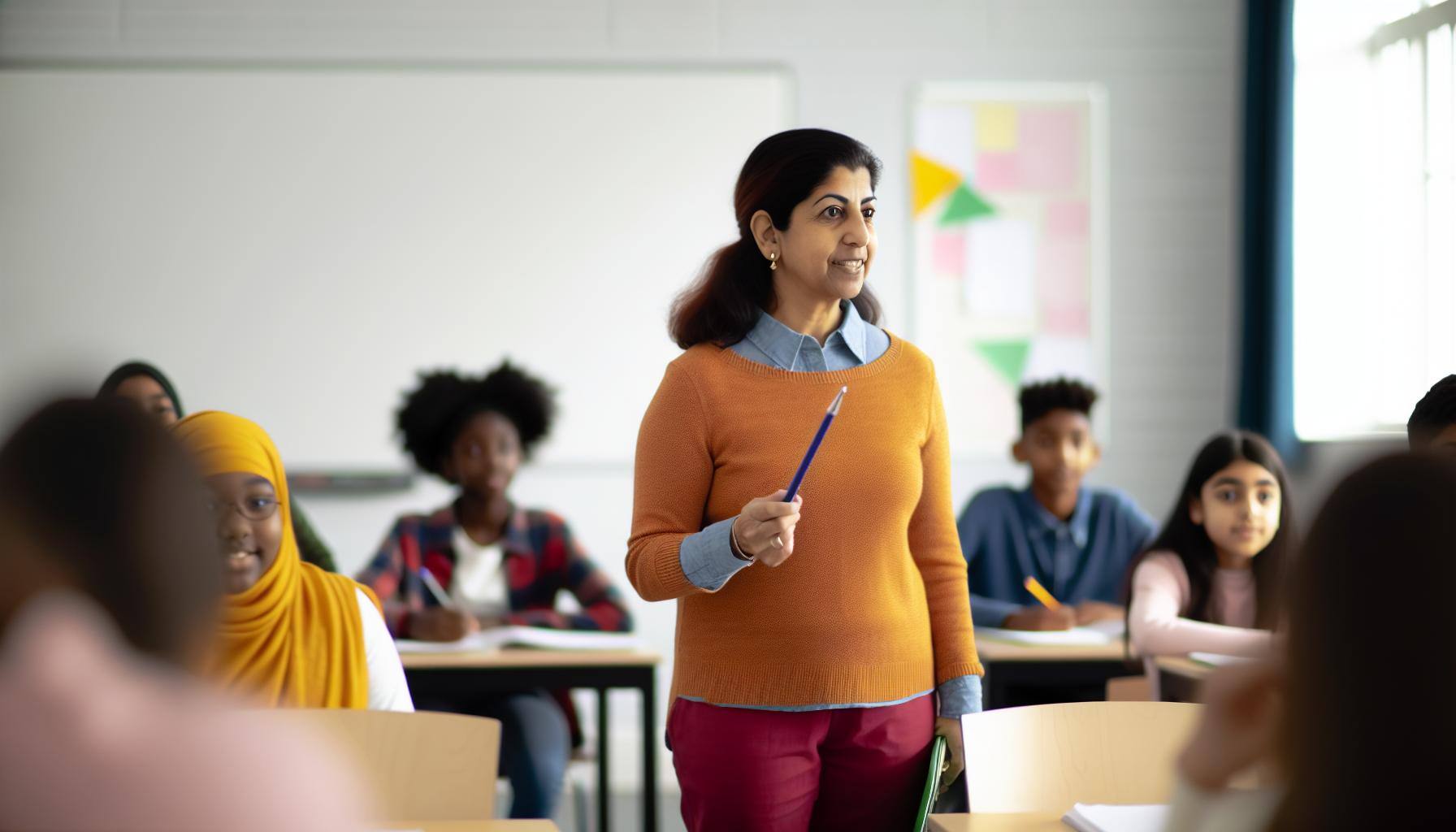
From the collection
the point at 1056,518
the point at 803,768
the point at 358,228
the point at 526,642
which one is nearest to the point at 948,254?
the point at 1056,518

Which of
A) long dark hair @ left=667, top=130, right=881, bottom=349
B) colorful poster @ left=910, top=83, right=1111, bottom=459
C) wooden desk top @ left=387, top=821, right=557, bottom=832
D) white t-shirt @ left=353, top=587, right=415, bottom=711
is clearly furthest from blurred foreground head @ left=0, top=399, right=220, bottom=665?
colorful poster @ left=910, top=83, right=1111, bottom=459

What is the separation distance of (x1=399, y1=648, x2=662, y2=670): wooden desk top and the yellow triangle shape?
246 cm

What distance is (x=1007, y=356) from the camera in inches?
191

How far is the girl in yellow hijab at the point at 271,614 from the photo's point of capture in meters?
1.95

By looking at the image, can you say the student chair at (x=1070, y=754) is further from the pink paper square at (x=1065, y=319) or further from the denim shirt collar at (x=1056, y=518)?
the pink paper square at (x=1065, y=319)

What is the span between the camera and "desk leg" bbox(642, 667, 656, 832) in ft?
9.54

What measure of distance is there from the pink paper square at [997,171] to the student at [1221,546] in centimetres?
212

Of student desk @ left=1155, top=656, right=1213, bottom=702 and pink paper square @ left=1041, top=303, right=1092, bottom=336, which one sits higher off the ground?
pink paper square @ left=1041, top=303, right=1092, bottom=336

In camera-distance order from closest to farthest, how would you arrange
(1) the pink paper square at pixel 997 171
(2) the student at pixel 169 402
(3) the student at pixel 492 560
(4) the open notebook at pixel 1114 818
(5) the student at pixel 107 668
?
(5) the student at pixel 107 668 < (4) the open notebook at pixel 1114 818 < (2) the student at pixel 169 402 < (3) the student at pixel 492 560 < (1) the pink paper square at pixel 997 171

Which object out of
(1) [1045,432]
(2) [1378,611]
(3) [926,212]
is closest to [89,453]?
(2) [1378,611]

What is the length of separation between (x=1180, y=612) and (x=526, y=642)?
141cm

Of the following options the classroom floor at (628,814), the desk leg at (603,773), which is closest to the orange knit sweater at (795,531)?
the desk leg at (603,773)

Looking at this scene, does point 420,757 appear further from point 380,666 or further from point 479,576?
point 479,576

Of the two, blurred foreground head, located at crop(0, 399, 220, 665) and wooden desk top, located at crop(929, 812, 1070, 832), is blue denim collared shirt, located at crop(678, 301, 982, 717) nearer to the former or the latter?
wooden desk top, located at crop(929, 812, 1070, 832)
